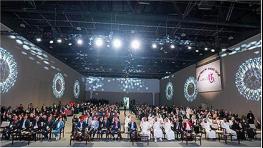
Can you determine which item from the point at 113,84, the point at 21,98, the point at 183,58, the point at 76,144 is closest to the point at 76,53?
the point at 21,98

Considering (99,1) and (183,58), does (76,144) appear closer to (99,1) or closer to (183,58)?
(99,1)

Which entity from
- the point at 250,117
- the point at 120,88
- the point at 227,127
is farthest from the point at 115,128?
the point at 120,88

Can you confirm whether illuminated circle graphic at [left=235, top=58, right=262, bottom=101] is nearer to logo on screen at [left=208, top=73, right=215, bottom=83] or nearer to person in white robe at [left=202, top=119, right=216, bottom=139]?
logo on screen at [left=208, top=73, right=215, bottom=83]

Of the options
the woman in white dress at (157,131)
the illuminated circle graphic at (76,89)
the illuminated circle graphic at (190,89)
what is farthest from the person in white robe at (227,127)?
the illuminated circle graphic at (76,89)

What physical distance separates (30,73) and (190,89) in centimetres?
1395

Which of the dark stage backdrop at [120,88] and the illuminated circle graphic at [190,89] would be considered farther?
the dark stage backdrop at [120,88]

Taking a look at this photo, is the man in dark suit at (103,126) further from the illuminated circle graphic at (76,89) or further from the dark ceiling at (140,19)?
the illuminated circle graphic at (76,89)

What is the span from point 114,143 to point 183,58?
13836 mm

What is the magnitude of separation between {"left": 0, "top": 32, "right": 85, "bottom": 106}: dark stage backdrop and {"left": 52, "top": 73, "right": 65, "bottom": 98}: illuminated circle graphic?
40 centimetres

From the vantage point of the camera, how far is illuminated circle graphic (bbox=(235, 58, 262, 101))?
41.5 feet

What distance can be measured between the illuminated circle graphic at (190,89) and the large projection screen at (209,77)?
1367 mm

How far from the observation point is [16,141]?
9.48 m

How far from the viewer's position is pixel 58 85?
2189 centimetres

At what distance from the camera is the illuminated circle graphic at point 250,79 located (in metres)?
12.7
